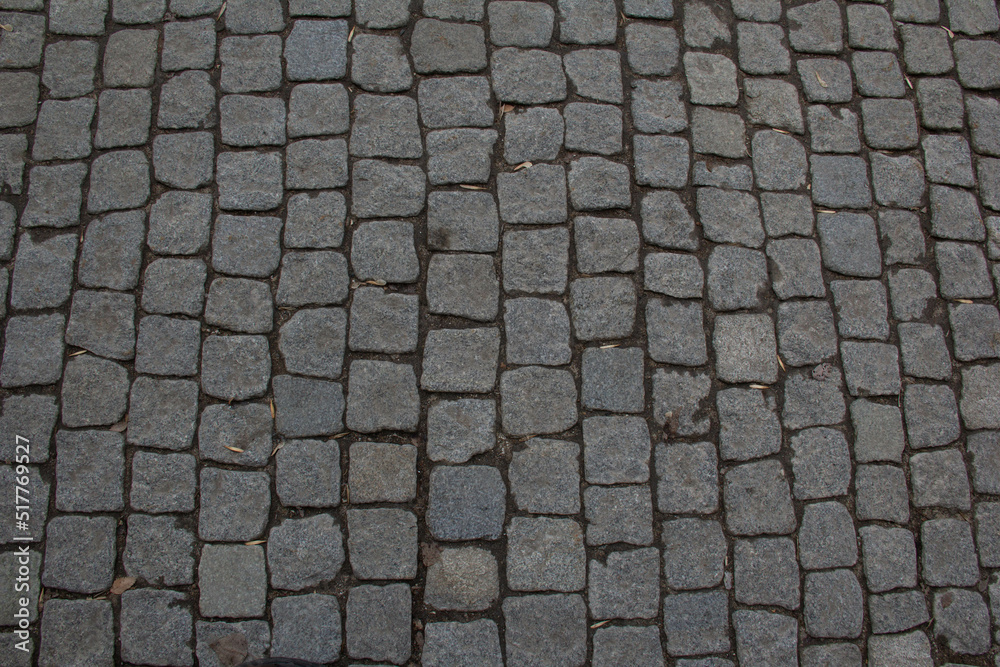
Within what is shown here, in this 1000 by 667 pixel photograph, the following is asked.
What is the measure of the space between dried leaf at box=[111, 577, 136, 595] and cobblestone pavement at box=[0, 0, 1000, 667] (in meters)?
0.02

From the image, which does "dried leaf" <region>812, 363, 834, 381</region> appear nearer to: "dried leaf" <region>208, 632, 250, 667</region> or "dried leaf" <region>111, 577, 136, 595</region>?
"dried leaf" <region>208, 632, 250, 667</region>

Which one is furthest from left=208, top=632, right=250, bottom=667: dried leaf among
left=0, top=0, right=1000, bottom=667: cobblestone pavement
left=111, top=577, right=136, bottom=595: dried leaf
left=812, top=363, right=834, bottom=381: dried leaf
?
left=812, top=363, right=834, bottom=381: dried leaf

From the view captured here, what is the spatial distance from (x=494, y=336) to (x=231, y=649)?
163 centimetres

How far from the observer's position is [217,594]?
9.24 feet

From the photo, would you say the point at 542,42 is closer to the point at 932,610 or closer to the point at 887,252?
the point at 887,252

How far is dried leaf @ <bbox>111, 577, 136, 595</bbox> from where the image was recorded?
2818 millimetres

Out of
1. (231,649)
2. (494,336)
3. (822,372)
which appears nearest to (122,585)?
(231,649)

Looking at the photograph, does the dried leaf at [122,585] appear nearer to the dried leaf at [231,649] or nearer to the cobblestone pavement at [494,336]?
the cobblestone pavement at [494,336]

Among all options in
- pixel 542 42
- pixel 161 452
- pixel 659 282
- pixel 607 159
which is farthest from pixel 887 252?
pixel 161 452

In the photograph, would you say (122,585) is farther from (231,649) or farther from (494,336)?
(494,336)

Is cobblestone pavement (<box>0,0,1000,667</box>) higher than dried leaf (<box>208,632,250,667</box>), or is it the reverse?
cobblestone pavement (<box>0,0,1000,667</box>)

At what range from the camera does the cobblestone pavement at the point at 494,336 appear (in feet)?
9.39

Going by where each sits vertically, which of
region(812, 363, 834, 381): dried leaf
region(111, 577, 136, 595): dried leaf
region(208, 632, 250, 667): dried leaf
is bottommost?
region(208, 632, 250, 667): dried leaf

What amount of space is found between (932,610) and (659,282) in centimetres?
180
